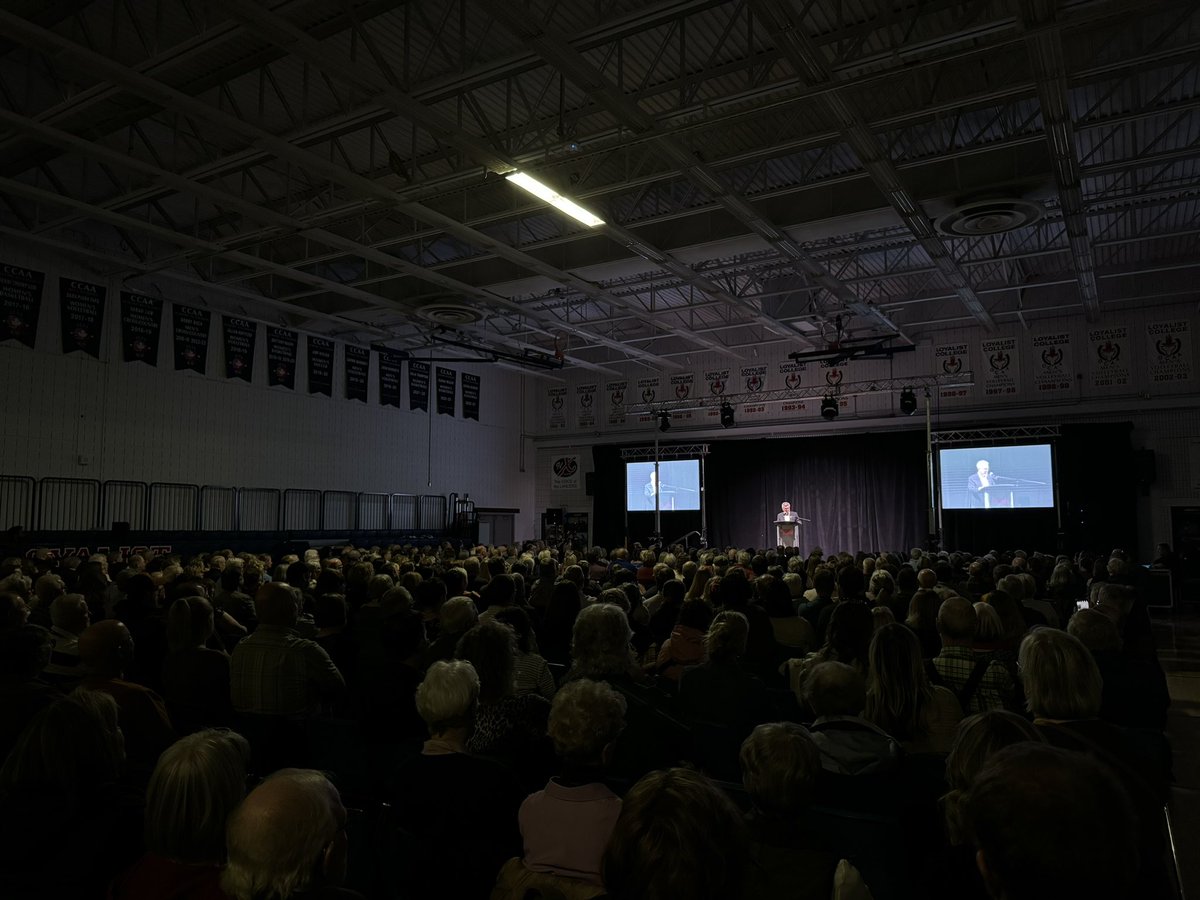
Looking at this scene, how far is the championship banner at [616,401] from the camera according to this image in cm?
2453

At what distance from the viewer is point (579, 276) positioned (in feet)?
50.1

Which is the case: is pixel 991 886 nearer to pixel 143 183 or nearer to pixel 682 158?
pixel 682 158

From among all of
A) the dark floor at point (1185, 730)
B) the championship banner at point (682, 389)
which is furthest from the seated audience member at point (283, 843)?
the championship banner at point (682, 389)

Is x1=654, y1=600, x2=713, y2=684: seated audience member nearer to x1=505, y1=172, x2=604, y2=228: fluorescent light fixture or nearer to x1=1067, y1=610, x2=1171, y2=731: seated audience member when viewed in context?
x1=1067, y1=610, x2=1171, y2=731: seated audience member

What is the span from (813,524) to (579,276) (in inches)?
421

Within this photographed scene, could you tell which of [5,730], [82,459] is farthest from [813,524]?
[5,730]

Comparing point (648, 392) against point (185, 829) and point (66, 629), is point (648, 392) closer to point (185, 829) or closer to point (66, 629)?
point (66, 629)

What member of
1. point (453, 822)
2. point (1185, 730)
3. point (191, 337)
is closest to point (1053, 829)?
point (453, 822)

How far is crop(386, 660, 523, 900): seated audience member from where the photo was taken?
2299 millimetres

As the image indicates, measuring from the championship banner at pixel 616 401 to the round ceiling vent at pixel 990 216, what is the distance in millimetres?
13615

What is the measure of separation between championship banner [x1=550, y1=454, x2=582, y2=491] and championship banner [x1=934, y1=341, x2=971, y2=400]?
11224mm

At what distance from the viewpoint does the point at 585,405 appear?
82.9 ft

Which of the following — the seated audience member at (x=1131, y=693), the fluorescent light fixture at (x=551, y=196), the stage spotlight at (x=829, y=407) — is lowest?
the seated audience member at (x=1131, y=693)

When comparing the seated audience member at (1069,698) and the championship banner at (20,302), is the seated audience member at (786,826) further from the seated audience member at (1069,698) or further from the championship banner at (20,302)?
the championship banner at (20,302)
